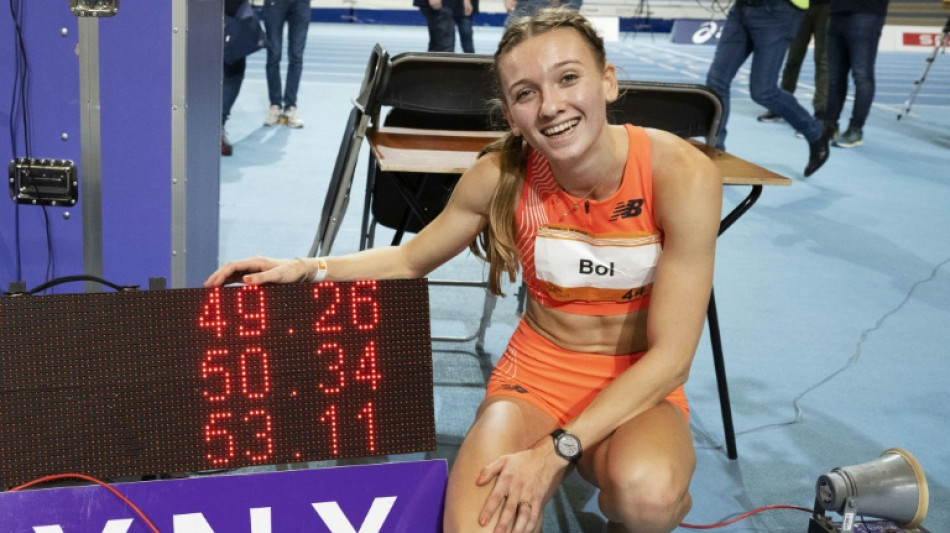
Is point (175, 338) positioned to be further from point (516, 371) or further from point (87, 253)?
point (87, 253)

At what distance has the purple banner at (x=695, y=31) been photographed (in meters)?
20.0

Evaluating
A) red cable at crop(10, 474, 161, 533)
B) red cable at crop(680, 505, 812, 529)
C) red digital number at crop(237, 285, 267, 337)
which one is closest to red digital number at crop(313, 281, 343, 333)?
red digital number at crop(237, 285, 267, 337)

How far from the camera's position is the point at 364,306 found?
199cm

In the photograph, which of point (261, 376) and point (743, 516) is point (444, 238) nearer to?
point (261, 376)

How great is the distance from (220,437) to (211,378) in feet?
0.41

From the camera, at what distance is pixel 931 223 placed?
20.5 feet

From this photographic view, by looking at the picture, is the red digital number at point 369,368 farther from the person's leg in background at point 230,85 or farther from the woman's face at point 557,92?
the person's leg in background at point 230,85

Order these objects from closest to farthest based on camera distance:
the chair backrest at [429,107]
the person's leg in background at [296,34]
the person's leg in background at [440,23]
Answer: the chair backrest at [429,107], the person's leg in background at [296,34], the person's leg in background at [440,23]

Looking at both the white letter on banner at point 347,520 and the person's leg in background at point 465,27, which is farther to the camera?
the person's leg in background at point 465,27

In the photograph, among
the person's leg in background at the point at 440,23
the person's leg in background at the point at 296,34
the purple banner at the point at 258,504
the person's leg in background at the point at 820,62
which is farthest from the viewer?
the person's leg in background at the point at 820,62

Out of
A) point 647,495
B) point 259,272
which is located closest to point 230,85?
point 259,272

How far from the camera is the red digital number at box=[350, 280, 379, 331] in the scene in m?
1.99

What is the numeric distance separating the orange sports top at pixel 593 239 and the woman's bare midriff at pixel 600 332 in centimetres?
2

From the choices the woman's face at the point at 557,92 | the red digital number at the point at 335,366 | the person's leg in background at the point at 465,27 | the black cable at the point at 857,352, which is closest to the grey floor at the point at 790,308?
the black cable at the point at 857,352
